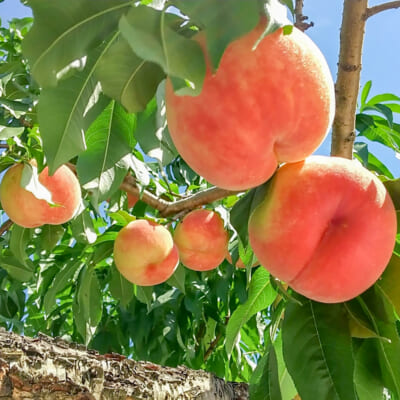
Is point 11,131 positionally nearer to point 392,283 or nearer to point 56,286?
point 56,286

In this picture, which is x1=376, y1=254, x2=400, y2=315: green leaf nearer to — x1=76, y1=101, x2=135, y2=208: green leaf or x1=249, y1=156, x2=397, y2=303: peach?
x1=249, y1=156, x2=397, y2=303: peach

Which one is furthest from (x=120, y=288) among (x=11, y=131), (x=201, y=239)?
(x=11, y=131)

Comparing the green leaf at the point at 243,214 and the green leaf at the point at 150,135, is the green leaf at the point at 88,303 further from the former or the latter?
the green leaf at the point at 243,214

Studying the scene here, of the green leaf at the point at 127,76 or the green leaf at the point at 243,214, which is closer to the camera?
the green leaf at the point at 127,76

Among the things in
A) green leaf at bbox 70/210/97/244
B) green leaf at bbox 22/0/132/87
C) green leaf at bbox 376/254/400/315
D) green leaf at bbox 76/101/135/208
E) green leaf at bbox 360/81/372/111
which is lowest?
green leaf at bbox 70/210/97/244

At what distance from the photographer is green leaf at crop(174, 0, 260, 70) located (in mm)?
507

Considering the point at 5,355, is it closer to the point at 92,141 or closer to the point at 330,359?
the point at 92,141

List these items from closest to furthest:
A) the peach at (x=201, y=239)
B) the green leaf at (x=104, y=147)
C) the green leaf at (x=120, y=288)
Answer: the green leaf at (x=104, y=147)
the peach at (x=201, y=239)
the green leaf at (x=120, y=288)

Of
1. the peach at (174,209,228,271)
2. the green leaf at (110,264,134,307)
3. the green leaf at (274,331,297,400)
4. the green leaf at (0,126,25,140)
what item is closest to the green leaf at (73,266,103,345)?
the green leaf at (110,264,134,307)

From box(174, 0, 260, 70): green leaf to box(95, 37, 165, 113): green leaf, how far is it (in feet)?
0.54

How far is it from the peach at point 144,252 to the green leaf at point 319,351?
662 mm

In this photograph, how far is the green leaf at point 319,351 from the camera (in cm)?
78

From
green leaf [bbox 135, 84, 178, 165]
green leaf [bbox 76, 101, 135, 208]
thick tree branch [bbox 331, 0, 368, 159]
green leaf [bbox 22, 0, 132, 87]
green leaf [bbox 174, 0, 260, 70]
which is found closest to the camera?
green leaf [bbox 174, 0, 260, 70]

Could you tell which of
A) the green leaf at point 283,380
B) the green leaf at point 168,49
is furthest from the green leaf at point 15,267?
the green leaf at point 168,49
